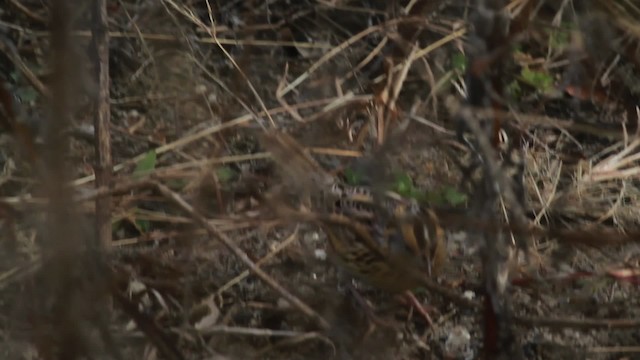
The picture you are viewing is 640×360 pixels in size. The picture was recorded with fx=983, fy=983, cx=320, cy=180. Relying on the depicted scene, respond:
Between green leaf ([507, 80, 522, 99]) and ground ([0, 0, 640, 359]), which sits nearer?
ground ([0, 0, 640, 359])

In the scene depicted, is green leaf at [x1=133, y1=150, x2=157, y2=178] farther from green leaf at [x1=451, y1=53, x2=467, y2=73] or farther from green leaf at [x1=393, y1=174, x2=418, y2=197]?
green leaf at [x1=451, y1=53, x2=467, y2=73]

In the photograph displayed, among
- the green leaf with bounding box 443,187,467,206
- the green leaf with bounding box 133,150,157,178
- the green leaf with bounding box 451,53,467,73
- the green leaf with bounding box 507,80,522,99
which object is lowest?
the green leaf with bounding box 443,187,467,206

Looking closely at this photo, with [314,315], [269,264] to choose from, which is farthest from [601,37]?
[269,264]

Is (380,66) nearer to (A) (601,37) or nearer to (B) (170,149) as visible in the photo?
(B) (170,149)

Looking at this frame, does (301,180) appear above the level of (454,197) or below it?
above

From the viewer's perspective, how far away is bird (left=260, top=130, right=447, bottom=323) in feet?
5.73

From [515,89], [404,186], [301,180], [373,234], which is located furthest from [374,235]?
[515,89]

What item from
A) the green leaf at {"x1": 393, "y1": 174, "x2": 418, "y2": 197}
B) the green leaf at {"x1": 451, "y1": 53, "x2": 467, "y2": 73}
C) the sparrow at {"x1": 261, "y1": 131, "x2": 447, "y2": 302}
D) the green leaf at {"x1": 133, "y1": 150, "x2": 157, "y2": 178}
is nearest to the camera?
the sparrow at {"x1": 261, "y1": 131, "x2": 447, "y2": 302}

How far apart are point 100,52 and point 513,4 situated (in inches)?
28.7

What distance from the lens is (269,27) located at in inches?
124

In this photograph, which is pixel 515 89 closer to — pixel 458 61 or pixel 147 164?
pixel 458 61

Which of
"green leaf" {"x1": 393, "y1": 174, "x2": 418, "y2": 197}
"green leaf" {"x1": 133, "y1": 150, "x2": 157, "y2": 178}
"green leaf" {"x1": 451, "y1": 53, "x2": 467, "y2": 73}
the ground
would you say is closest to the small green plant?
the ground

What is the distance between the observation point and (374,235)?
1831mm

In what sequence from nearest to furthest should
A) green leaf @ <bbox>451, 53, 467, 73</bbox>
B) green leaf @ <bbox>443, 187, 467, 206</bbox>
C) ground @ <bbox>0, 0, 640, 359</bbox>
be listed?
1. ground @ <bbox>0, 0, 640, 359</bbox>
2. green leaf @ <bbox>443, 187, 467, 206</bbox>
3. green leaf @ <bbox>451, 53, 467, 73</bbox>
